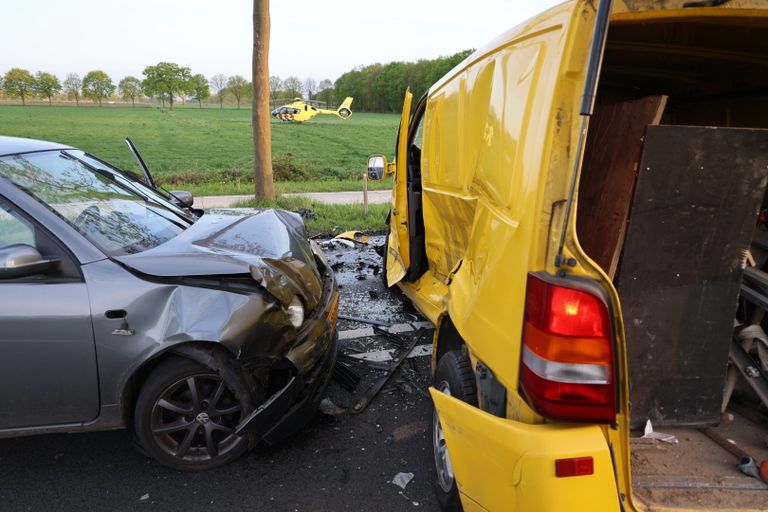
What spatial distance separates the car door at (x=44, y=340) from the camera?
224 cm

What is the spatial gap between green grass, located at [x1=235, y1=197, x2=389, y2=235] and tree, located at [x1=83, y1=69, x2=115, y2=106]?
128984 mm

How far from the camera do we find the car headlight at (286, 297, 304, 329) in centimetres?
269

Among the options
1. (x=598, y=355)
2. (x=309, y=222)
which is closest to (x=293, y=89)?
(x=309, y=222)

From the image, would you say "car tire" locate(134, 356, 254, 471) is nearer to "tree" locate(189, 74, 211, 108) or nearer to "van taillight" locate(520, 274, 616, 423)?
"van taillight" locate(520, 274, 616, 423)

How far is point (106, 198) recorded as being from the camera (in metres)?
3.07

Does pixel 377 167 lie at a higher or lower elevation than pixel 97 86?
lower

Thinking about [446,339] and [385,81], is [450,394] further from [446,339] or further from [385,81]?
[385,81]

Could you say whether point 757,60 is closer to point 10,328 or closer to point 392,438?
point 392,438

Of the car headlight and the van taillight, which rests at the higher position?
the van taillight

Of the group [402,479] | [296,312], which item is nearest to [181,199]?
[296,312]

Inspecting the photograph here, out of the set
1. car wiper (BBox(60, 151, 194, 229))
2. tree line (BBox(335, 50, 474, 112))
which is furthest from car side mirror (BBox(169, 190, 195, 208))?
tree line (BBox(335, 50, 474, 112))

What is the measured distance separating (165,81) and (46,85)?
26.5 m

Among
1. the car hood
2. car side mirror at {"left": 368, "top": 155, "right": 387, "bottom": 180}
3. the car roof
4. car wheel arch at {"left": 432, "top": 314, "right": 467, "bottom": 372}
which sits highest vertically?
the car roof

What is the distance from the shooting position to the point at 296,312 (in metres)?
2.75
